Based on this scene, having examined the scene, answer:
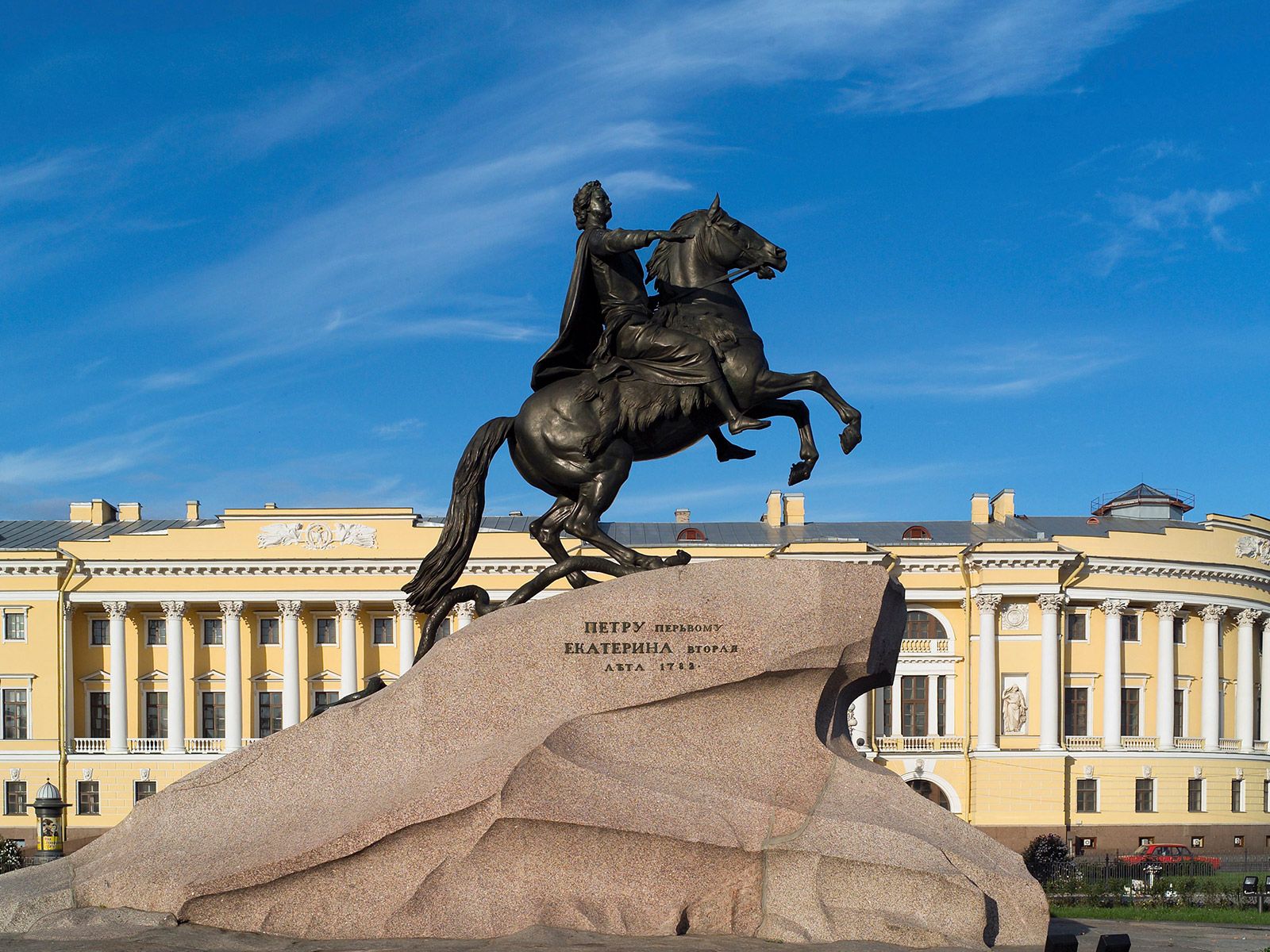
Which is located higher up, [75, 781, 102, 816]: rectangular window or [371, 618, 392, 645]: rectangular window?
[371, 618, 392, 645]: rectangular window

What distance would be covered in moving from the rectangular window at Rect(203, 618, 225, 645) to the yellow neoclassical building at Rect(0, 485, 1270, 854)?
0.06 m

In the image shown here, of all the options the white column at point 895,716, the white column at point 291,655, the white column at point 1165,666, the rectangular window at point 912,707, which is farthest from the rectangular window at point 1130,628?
the white column at point 291,655

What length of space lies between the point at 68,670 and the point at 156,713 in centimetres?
322

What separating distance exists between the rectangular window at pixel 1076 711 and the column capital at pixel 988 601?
383cm

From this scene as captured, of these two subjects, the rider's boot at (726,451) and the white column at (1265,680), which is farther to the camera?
the white column at (1265,680)

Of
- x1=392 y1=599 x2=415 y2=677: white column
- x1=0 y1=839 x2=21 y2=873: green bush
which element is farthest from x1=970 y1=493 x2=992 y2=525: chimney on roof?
x1=0 y1=839 x2=21 y2=873: green bush

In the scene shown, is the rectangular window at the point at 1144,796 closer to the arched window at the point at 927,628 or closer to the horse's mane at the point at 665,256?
the arched window at the point at 927,628

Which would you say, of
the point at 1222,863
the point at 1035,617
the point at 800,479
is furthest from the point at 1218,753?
the point at 800,479

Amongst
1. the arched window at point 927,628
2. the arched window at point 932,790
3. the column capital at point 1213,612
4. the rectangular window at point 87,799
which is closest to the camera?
the rectangular window at point 87,799

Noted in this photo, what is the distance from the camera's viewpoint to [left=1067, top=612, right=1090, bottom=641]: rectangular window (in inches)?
2028

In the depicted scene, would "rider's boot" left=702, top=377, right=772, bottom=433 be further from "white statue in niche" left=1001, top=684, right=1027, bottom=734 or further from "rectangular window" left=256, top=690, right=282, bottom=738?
"rectangular window" left=256, top=690, right=282, bottom=738

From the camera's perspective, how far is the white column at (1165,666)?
5112cm

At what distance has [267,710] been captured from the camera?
5191 centimetres

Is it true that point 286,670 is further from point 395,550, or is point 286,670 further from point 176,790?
point 176,790
